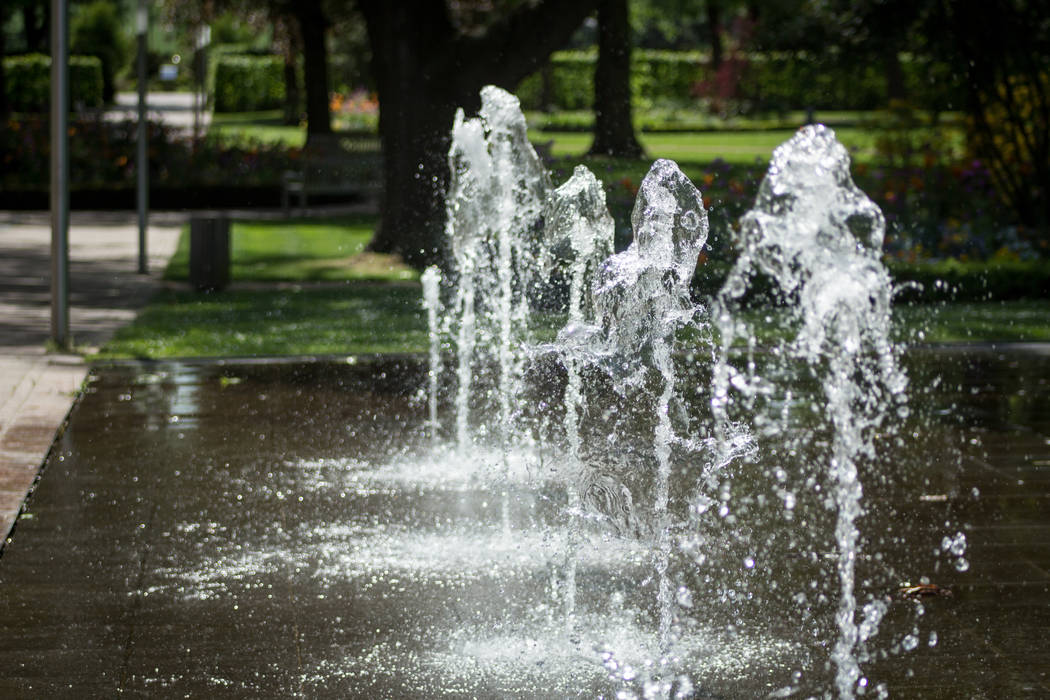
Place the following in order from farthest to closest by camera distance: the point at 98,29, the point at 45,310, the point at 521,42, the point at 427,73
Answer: the point at 98,29 → the point at 427,73 → the point at 521,42 → the point at 45,310

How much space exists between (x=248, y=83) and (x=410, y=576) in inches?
2001

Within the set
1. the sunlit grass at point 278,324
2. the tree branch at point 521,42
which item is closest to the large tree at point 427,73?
the tree branch at point 521,42

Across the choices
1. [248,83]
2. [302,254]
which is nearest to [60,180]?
[302,254]

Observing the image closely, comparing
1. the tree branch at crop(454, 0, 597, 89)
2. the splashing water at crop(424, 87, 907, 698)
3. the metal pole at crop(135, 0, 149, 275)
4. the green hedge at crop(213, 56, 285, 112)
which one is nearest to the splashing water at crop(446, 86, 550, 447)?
the splashing water at crop(424, 87, 907, 698)

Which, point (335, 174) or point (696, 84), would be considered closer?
point (335, 174)

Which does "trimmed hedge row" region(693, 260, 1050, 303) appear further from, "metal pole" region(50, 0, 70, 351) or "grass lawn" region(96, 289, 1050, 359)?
"metal pole" region(50, 0, 70, 351)

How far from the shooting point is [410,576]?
531cm

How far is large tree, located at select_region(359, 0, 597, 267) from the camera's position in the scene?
1543cm

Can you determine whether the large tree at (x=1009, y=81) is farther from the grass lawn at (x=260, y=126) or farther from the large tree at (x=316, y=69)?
the grass lawn at (x=260, y=126)

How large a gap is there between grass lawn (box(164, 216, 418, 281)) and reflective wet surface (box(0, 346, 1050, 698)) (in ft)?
21.8

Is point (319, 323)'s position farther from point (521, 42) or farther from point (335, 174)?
point (335, 174)

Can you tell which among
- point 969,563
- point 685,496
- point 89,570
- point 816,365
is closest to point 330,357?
point 816,365

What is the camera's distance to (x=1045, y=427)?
795 centimetres

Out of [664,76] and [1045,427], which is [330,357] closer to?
[1045,427]
